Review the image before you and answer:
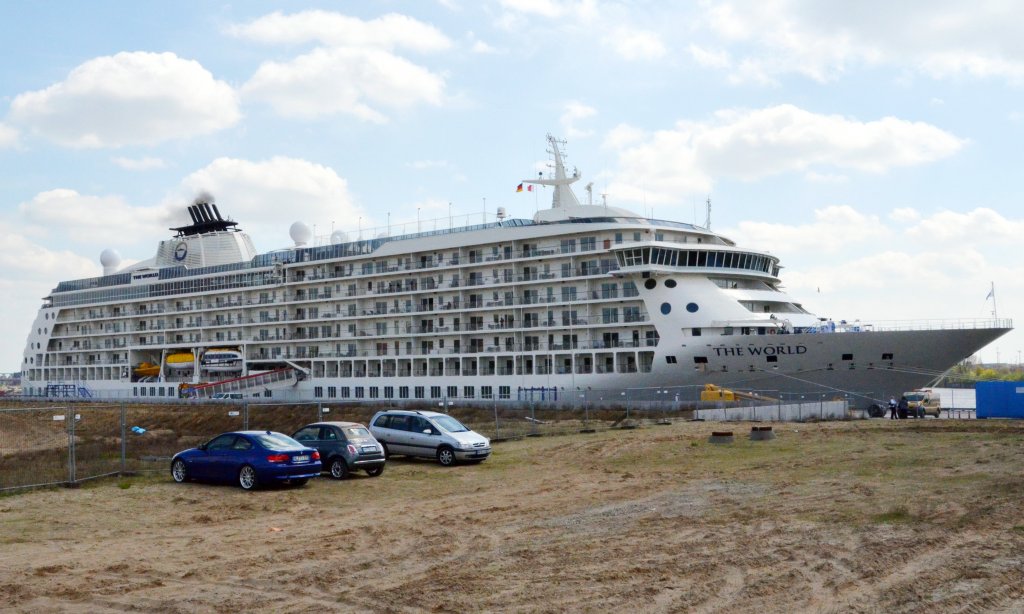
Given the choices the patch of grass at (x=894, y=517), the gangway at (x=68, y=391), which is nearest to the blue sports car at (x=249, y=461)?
the patch of grass at (x=894, y=517)

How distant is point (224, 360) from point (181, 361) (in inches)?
243

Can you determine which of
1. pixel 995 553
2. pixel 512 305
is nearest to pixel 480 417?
pixel 512 305

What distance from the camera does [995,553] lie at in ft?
33.5

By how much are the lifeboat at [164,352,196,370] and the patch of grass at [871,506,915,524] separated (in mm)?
72366

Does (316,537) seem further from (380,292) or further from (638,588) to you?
(380,292)

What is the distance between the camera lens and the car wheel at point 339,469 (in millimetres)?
19812

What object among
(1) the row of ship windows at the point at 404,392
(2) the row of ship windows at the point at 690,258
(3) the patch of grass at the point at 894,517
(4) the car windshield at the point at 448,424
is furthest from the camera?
(1) the row of ship windows at the point at 404,392

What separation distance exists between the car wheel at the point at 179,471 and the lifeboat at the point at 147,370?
66.2 m

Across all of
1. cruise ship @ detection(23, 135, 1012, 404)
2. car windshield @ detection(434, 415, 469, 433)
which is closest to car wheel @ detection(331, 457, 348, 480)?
car windshield @ detection(434, 415, 469, 433)

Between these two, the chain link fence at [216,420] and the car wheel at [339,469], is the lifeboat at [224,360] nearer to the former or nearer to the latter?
the chain link fence at [216,420]

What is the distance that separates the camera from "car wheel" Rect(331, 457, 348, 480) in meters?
19.8

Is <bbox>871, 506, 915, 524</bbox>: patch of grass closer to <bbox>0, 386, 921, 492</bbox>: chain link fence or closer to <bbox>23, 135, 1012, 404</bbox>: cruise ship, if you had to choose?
<bbox>0, 386, 921, 492</bbox>: chain link fence

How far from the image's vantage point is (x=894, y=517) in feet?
41.7

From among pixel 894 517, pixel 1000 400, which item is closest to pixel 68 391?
pixel 1000 400
